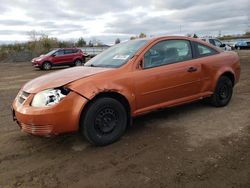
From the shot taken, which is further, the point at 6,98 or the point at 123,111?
the point at 6,98

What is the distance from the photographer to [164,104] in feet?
16.1

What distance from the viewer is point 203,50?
18.6 feet

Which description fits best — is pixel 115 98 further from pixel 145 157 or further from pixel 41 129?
pixel 41 129

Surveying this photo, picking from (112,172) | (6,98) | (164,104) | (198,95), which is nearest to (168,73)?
(164,104)

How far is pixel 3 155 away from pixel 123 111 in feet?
→ 6.09

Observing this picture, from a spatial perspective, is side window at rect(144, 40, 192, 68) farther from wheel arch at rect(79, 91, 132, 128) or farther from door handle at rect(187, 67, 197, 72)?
wheel arch at rect(79, 91, 132, 128)

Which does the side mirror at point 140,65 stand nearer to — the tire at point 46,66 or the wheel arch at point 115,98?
the wheel arch at point 115,98

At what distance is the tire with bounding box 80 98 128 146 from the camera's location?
4031 millimetres

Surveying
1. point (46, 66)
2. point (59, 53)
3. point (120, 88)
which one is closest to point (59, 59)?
point (59, 53)

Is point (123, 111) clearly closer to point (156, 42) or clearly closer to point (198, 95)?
point (156, 42)

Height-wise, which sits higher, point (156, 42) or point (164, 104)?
point (156, 42)

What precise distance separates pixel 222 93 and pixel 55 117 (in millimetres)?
3705

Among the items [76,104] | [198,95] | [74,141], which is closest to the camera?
[76,104]

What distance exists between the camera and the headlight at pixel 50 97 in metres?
3.90
